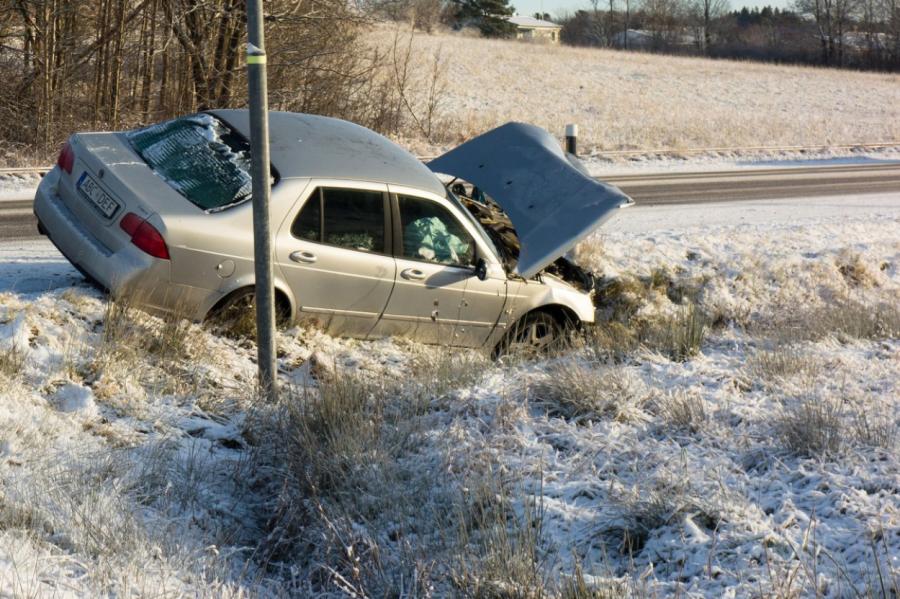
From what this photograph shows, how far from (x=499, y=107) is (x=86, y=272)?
1138 inches

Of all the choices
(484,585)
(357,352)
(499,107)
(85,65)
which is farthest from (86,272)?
(499,107)

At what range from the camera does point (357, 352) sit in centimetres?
729

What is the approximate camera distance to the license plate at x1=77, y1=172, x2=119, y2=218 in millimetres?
6754

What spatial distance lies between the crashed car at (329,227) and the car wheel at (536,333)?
0.02 m

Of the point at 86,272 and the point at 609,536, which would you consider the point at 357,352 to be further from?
→ the point at 609,536

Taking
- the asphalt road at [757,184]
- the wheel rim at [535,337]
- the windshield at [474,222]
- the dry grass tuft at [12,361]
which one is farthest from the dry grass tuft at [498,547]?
the asphalt road at [757,184]

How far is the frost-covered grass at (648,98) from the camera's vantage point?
1144 inches

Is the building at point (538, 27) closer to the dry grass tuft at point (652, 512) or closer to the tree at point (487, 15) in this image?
the tree at point (487, 15)

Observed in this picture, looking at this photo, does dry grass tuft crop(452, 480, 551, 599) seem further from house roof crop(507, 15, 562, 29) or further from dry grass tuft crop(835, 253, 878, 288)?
house roof crop(507, 15, 562, 29)

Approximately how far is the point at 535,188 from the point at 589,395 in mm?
2677

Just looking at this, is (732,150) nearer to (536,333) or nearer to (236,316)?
(536,333)

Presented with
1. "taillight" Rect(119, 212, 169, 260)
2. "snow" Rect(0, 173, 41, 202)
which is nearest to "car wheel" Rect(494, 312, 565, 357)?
"taillight" Rect(119, 212, 169, 260)

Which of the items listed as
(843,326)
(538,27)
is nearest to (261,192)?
(843,326)

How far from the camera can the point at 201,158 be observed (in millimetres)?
7238
